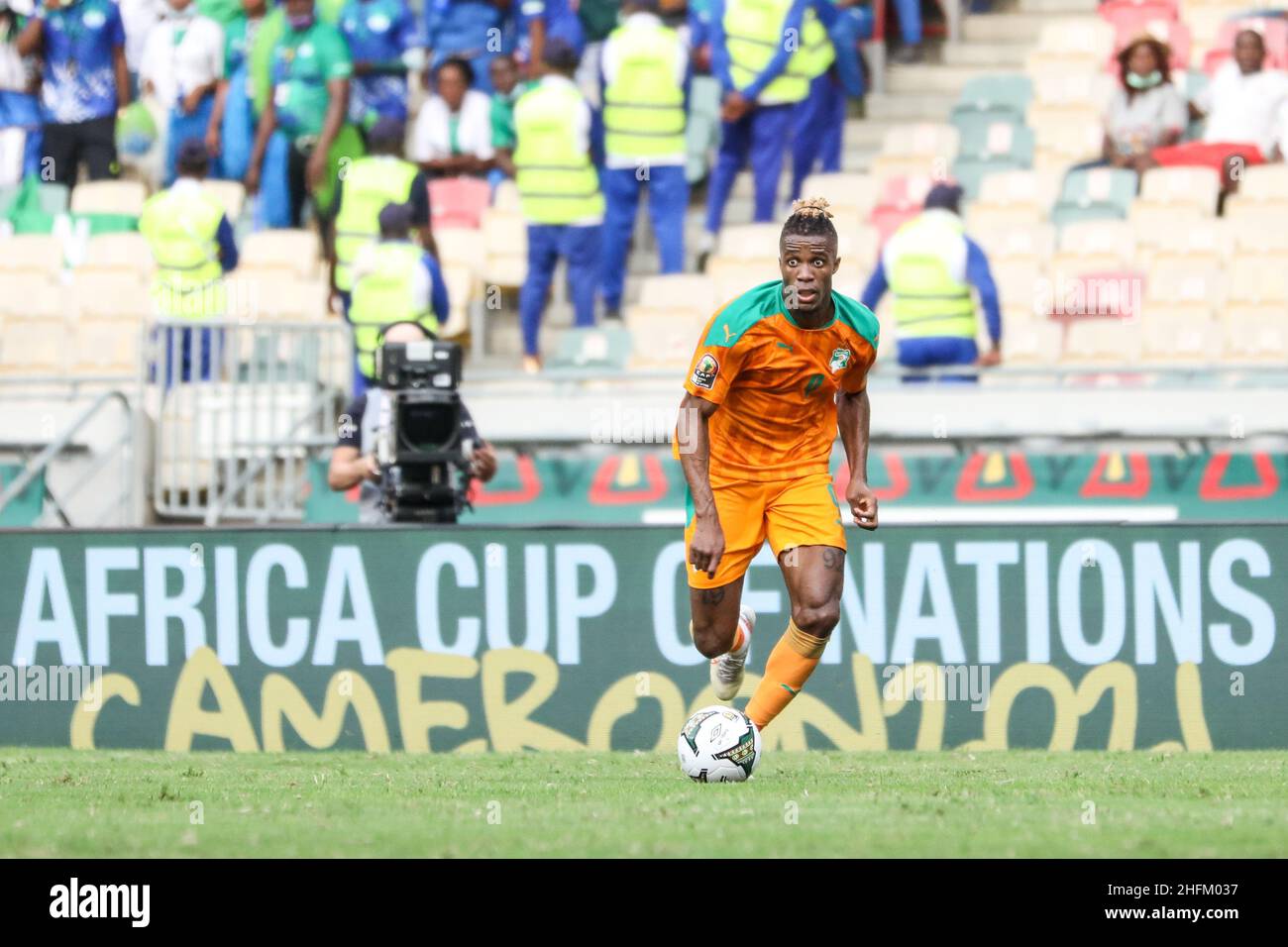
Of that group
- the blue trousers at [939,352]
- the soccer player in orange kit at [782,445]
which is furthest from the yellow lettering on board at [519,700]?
the blue trousers at [939,352]

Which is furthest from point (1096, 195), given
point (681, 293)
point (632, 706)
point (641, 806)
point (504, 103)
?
point (641, 806)

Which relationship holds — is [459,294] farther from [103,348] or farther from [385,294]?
[103,348]

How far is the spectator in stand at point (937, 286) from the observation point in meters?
14.2

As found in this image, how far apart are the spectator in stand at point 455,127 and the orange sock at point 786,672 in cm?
921

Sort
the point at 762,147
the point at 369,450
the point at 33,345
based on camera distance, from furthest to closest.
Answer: the point at 33,345
the point at 762,147
the point at 369,450

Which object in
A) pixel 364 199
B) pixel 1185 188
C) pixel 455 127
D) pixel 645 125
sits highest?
pixel 455 127

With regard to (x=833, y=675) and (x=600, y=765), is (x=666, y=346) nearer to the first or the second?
(x=833, y=675)

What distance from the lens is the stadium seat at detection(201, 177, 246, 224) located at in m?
17.8

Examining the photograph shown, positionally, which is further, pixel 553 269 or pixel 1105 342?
pixel 553 269

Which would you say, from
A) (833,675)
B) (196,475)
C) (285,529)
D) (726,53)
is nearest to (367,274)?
(196,475)

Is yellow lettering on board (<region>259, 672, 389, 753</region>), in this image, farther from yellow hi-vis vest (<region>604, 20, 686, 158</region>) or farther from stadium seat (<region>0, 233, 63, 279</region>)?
stadium seat (<region>0, 233, 63, 279</region>)

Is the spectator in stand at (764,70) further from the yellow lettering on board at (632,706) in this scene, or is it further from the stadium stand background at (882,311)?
the yellow lettering on board at (632,706)

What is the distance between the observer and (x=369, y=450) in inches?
475

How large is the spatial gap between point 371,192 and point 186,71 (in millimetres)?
3133
